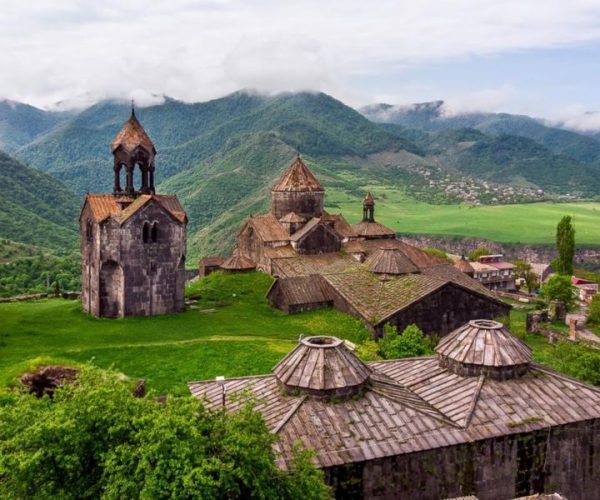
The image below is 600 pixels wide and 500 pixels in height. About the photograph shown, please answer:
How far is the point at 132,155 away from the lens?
3378cm

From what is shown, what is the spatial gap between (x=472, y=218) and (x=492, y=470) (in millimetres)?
136094

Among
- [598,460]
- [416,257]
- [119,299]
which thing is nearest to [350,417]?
[598,460]

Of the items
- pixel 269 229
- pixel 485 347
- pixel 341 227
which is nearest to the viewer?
pixel 485 347

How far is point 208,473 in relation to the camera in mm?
9297

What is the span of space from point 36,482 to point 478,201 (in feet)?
604

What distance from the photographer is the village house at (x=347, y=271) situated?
32.1 metres

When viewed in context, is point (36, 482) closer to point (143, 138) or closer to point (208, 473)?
point (208, 473)

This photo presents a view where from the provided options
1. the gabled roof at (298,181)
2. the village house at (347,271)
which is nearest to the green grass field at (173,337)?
the village house at (347,271)

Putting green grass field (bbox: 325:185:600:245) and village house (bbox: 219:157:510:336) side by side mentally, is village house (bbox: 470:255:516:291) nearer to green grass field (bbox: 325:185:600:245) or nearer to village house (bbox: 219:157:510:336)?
village house (bbox: 219:157:510:336)

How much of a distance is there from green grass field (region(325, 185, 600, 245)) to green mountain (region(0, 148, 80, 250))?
171 feet

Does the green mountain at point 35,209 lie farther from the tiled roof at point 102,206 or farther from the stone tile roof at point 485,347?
the stone tile roof at point 485,347

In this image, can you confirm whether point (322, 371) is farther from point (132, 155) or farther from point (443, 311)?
point (132, 155)

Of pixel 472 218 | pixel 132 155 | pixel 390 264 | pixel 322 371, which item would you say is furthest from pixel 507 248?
pixel 322 371

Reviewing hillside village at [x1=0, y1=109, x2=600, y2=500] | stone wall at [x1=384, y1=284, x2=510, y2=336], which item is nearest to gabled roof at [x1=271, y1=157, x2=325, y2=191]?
stone wall at [x1=384, y1=284, x2=510, y2=336]
